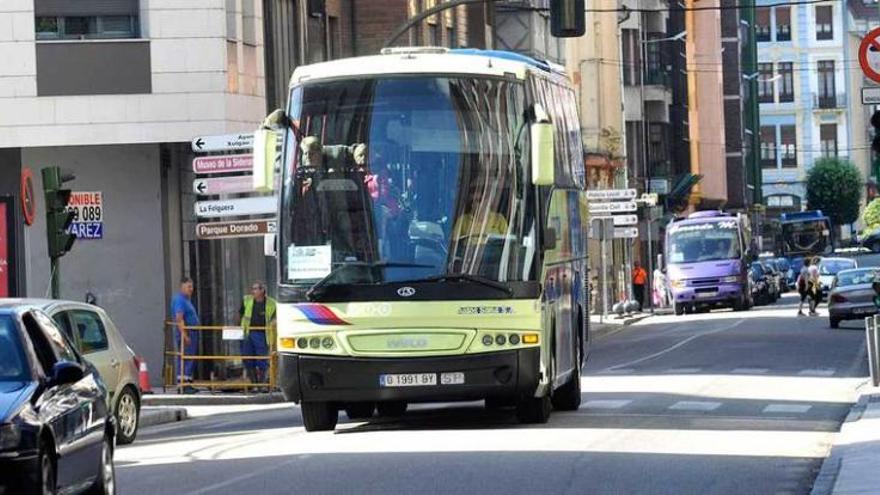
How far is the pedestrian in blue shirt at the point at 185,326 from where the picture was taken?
34531 millimetres

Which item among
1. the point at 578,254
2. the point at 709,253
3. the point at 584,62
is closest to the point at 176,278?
the point at 578,254

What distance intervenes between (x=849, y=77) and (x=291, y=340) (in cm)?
13457

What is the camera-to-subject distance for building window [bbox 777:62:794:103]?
15438 cm

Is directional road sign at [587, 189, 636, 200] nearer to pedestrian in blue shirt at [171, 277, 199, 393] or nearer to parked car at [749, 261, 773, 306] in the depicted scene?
parked car at [749, 261, 773, 306]

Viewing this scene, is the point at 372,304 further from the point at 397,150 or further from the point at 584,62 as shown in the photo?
the point at 584,62

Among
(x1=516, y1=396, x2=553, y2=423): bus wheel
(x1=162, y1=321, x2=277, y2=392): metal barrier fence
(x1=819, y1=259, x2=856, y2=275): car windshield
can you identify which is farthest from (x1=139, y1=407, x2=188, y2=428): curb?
(x1=819, y1=259, x2=856, y2=275): car windshield

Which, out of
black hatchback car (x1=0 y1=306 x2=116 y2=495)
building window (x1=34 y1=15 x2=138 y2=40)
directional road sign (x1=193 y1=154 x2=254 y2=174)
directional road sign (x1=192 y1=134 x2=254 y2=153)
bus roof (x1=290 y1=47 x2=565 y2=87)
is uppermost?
building window (x1=34 y1=15 x2=138 y2=40)

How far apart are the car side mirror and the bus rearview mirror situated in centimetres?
816

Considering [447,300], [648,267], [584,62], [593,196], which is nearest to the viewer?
[447,300]

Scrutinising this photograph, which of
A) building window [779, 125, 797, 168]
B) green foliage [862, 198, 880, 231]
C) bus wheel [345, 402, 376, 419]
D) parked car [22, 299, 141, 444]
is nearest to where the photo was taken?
parked car [22, 299, 141, 444]

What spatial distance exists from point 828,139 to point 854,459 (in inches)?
5518

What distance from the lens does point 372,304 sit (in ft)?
68.3

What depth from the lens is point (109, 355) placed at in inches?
934

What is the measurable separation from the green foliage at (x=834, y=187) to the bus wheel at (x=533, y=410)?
129519mm
